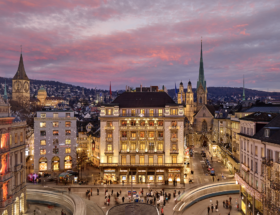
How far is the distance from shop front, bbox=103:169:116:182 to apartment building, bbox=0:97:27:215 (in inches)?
860

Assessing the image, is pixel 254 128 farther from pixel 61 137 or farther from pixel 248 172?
pixel 61 137

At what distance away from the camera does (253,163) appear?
41500 millimetres

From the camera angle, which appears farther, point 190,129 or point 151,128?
point 190,129

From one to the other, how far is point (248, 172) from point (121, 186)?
29.5 metres

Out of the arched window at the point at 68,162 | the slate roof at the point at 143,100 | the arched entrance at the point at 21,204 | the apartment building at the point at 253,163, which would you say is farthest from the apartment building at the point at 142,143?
the arched entrance at the point at 21,204

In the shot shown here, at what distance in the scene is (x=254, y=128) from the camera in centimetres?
4256

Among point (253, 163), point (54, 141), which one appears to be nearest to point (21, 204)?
point (54, 141)

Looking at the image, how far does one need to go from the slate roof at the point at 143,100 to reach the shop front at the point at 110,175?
16.9 metres

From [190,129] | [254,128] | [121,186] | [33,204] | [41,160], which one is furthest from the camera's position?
[190,129]

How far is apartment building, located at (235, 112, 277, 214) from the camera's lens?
38.4 metres

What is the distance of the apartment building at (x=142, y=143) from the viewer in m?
64.6

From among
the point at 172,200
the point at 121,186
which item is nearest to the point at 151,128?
the point at 121,186

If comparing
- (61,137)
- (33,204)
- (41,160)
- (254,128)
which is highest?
(254,128)

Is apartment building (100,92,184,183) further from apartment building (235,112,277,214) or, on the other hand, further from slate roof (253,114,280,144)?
slate roof (253,114,280,144)
